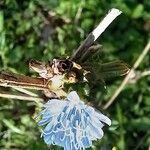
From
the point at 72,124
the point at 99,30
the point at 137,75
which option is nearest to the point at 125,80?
the point at 137,75

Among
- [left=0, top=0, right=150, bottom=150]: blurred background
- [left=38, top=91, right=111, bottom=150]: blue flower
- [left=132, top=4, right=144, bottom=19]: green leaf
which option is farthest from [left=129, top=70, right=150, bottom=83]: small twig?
[left=38, top=91, right=111, bottom=150]: blue flower

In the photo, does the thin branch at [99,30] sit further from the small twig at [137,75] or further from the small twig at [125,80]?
the small twig at [137,75]

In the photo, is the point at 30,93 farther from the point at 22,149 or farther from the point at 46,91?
the point at 22,149

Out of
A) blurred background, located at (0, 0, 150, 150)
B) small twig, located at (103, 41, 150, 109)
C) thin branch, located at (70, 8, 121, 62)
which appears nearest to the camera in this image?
thin branch, located at (70, 8, 121, 62)

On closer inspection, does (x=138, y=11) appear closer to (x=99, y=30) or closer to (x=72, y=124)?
(x=99, y=30)

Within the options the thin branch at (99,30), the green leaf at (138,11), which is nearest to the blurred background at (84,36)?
the green leaf at (138,11)

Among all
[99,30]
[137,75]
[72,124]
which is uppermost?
[99,30]

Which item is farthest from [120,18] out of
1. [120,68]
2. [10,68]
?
[120,68]

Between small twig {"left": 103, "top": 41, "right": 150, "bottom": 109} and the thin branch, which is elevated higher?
the thin branch

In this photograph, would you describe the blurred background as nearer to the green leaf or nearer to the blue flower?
the green leaf
